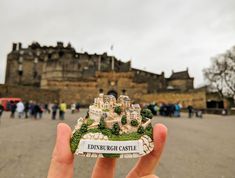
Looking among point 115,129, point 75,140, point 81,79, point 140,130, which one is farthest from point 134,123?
point 81,79

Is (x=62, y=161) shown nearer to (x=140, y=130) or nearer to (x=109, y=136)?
(x=109, y=136)

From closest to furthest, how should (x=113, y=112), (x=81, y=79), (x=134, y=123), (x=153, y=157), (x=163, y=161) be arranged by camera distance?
1. (x=153, y=157)
2. (x=134, y=123)
3. (x=113, y=112)
4. (x=163, y=161)
5. (x=81, y=79)

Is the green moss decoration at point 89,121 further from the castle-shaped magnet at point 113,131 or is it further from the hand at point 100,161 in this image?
the hand at point 100,161

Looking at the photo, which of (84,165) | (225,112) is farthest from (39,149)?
(225,112)

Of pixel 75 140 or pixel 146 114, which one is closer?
pixel 75 140

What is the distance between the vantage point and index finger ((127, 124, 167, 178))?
2.08m

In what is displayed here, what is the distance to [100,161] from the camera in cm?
230

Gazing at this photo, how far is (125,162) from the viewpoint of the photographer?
243 inches

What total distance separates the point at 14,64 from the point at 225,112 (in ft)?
177

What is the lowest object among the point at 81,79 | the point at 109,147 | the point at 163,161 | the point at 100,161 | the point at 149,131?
the point at 163,161

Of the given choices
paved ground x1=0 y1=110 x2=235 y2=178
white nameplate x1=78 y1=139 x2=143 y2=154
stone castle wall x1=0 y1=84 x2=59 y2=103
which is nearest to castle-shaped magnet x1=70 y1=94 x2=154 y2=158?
white nameplate x1=78 y1=139 x2=143 y2=154

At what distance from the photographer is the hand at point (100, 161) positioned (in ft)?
6.17

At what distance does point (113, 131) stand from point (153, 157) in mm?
429

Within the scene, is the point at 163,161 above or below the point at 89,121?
below
